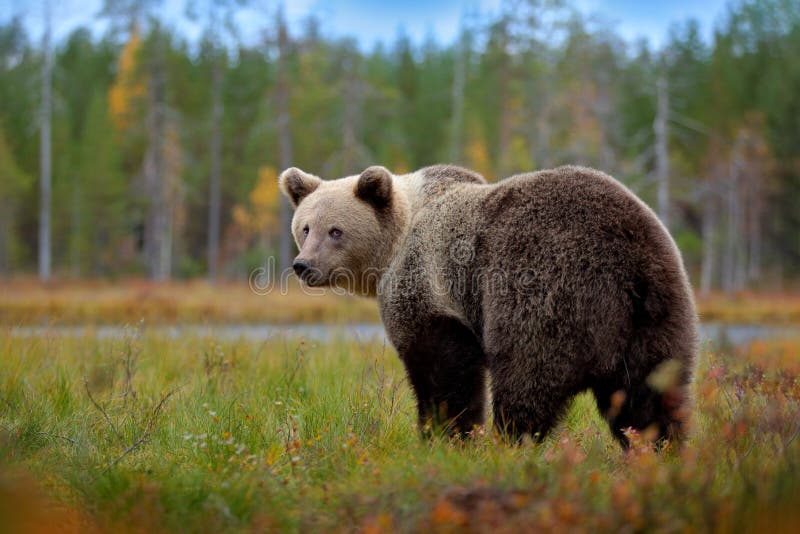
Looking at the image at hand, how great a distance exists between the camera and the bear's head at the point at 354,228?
5.78 m

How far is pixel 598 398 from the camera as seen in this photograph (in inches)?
182

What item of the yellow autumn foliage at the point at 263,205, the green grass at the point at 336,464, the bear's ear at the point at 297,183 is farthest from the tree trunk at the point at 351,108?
the green grass at the point at 336,464

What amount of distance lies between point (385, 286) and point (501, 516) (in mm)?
2785

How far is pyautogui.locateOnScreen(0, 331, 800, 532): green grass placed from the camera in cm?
299

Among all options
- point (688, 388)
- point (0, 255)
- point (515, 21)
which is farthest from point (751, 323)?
point (0, 255)

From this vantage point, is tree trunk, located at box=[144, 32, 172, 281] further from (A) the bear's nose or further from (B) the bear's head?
(A) the bear's nose

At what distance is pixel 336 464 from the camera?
13.2 feet

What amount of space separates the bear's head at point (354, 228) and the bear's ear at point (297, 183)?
0.31m

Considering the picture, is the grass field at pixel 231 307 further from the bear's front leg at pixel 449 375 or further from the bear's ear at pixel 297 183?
the bear's front leg at pixel 449 375

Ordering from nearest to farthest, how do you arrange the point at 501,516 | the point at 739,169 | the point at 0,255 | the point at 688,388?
1. the point at 501,516
2. the point at 688,388
3. the point at 739,169
4. the point at 0,255

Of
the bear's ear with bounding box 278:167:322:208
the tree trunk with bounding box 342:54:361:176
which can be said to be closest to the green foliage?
the tree trunk with bounding box 342:54:361:176

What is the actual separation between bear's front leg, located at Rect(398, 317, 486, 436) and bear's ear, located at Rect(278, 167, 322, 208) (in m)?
1.86

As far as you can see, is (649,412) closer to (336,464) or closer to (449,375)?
(449,375)

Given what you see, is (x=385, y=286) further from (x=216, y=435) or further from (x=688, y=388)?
(x=688, y=388)
